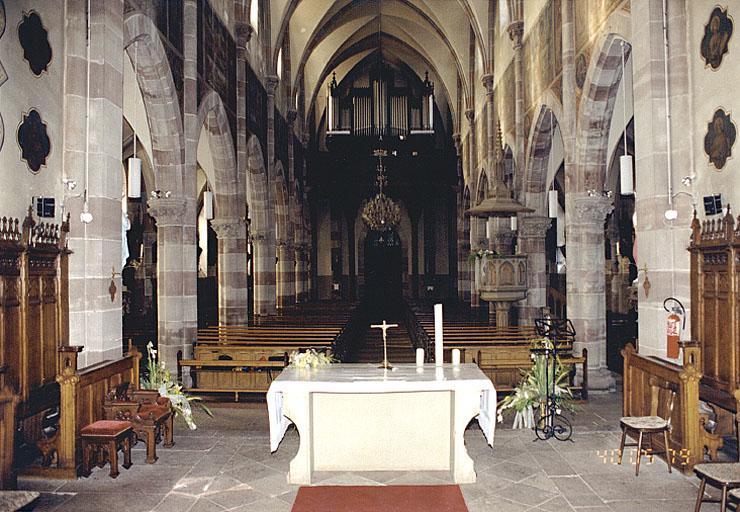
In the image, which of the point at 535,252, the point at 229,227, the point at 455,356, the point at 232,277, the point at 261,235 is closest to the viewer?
the point at 455,356

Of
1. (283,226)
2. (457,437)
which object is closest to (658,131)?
(457,437)

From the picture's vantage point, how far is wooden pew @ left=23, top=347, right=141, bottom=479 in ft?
21.9

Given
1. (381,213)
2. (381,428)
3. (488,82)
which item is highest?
(488,82)

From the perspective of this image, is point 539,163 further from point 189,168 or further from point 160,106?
point 160,106

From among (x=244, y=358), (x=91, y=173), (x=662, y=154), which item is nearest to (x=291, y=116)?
(x=244, y=358)

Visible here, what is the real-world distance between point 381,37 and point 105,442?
2657cm

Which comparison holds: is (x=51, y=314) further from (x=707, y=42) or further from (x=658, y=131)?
(x=707, y=42)

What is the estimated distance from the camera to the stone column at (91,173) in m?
8.16

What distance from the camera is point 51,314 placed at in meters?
7.64

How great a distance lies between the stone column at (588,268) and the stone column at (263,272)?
11.1 metres

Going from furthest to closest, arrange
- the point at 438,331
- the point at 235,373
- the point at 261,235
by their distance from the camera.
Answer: the point at 261,235, the point at 235,373, the point at 438,331

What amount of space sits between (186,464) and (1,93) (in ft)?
14.7

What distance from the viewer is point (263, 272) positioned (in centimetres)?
2097

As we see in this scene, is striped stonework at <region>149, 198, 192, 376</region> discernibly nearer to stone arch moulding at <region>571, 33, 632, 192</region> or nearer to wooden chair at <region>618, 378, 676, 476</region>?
stone arch moulding at <region>571, 33, 632, 192</region>
